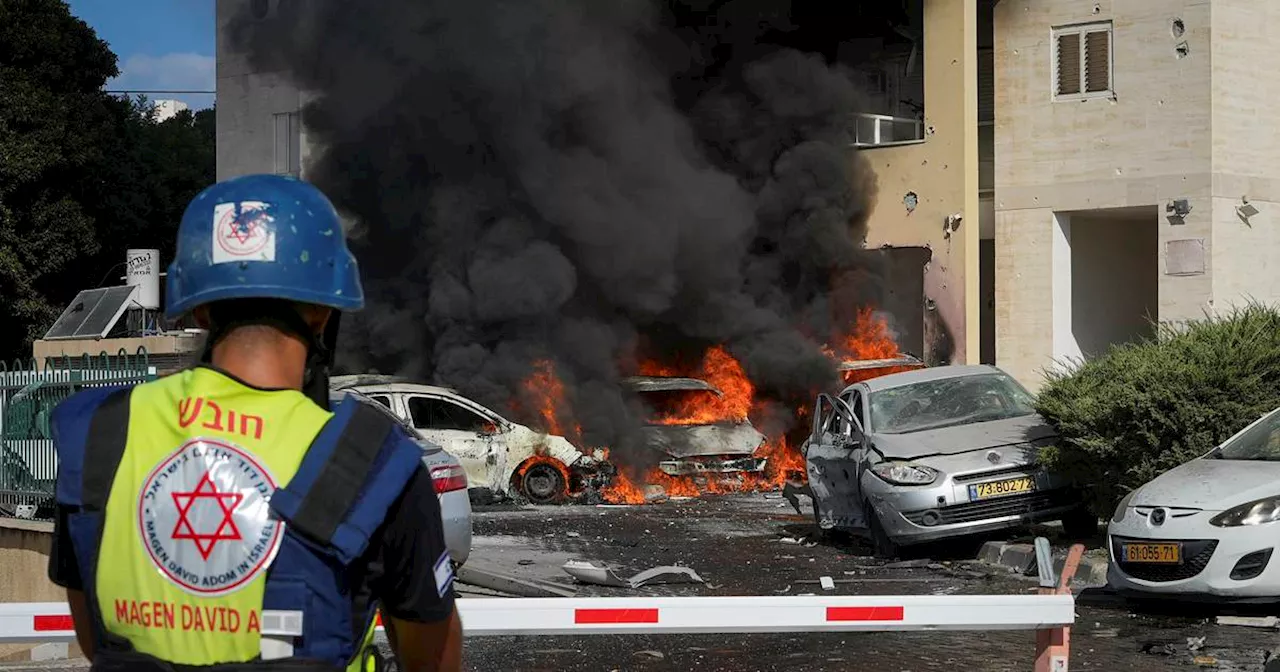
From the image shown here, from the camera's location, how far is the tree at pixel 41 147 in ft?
113

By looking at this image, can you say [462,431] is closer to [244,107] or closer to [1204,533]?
[1204,533]

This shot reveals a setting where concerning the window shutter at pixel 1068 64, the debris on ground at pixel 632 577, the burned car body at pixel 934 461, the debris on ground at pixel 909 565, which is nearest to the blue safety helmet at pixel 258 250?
the debris on ground at pixel 632 577

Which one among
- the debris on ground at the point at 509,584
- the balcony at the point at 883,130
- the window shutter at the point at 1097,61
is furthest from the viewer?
the balcony at the point at 883,130

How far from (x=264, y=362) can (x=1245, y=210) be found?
2212cm

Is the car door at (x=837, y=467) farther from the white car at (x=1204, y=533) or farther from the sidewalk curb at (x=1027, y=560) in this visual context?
the white car at (x=1204, y=533)

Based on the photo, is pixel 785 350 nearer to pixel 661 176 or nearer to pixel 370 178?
pixel 661 176

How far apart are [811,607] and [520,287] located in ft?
64.6

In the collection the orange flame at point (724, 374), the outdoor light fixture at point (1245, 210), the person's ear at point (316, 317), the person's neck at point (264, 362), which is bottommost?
the orange flame at point (724, 374)

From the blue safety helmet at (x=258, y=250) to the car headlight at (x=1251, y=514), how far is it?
848cm

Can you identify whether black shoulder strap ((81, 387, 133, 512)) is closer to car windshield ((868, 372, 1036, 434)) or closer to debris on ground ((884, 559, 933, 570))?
debris on ground ((884, 559, 933, 570))

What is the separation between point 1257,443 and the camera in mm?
10680

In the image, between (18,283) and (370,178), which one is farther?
(18,283)

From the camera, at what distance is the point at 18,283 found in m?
34.9

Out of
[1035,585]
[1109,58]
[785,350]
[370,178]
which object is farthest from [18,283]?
[1035,585]
